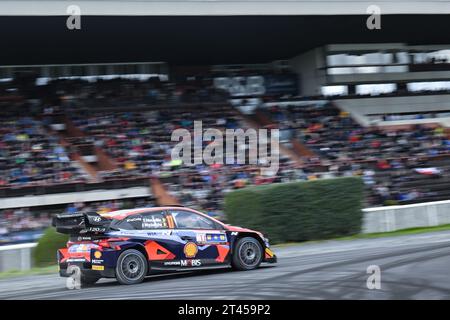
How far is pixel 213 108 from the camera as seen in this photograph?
31.8 meters

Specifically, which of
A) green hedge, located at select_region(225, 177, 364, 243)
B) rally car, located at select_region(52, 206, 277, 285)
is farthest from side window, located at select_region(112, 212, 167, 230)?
green hedge, located at select_region(225, 177, 364, 243)

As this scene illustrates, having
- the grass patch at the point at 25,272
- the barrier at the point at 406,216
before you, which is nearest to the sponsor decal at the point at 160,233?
the grass patch at the point at 25,272

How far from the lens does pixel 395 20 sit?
102 ft

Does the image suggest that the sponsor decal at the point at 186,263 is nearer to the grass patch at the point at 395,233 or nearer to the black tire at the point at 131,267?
the black tire at the point at 131,267

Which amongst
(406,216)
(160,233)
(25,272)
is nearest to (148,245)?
(160,233)

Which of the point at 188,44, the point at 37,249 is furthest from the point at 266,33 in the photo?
the point at 37,249

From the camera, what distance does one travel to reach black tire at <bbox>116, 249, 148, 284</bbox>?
432 inches

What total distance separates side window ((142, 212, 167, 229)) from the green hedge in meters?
7.20

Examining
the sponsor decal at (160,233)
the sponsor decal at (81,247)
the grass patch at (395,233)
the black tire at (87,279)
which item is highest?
the sponsor decal at (160,233)

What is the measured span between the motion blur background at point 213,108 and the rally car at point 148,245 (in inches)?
258

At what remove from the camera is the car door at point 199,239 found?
11.9 meters

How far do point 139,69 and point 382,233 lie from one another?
17499 mm
